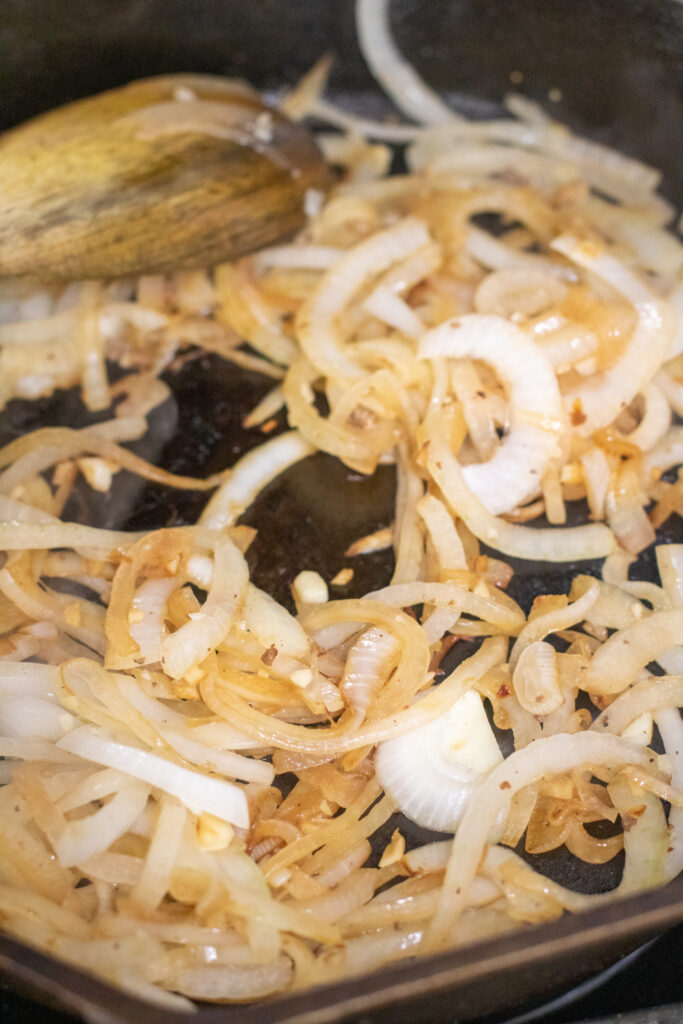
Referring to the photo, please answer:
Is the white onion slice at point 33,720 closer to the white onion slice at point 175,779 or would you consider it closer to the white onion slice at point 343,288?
the white onion slice at point 175,779

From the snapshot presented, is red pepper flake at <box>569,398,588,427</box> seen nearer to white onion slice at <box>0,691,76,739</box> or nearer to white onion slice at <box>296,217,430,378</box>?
white onion slice at <box>296,217,430,378</box>

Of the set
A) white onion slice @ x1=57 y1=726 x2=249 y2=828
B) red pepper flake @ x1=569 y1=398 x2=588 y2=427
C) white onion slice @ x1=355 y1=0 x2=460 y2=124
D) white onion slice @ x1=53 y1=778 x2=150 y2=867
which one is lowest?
white onion slice @ x1=53 y1=778 x2=150 y2=867

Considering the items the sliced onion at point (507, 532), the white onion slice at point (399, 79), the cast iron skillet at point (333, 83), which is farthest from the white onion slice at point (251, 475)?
the white onion slice at point (399, 79)

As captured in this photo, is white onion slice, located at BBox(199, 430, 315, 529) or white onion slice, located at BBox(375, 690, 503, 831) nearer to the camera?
white onion slice, located at BBox(375, 690, 503, 831)

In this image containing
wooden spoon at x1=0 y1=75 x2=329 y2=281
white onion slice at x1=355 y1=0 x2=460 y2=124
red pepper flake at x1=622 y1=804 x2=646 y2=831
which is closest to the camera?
red pepper flake at x1=622 y1=804 x2=646 y2=831

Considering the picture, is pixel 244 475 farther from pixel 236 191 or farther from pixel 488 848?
pixel 488 848

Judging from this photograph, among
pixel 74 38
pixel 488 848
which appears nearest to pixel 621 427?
pixel 488 848

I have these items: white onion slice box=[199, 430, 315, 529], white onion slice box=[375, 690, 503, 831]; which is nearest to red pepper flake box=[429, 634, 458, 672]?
white onion slice box=[375, 690, 503, 831]
